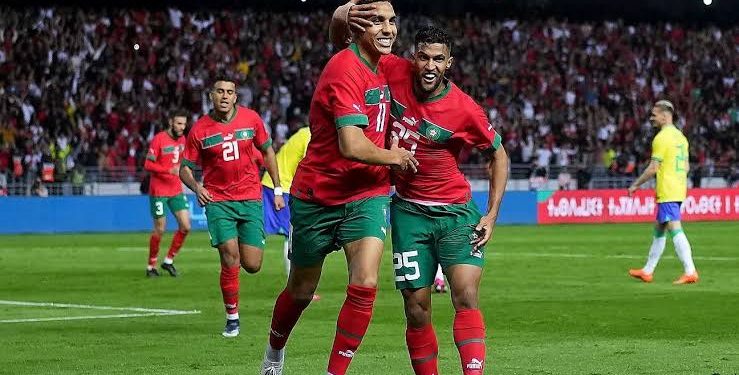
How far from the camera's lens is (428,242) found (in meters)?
8.57

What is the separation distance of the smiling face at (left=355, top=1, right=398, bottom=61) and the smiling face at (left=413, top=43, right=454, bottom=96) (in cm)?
18

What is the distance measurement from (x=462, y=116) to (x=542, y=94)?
1536 inches

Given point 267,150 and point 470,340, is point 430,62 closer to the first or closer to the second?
point 470,340

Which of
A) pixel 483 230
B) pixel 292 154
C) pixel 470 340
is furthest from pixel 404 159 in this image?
pixel 292 154

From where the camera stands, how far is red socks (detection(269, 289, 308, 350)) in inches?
360

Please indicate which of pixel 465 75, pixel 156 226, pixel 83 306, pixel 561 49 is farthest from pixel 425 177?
pixel 561 49

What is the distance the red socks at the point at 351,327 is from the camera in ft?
27.1

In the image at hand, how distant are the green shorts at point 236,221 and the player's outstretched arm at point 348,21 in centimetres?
399

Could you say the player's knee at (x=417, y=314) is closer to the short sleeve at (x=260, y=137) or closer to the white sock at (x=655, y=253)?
the short sleeve at (x=260, y=137)

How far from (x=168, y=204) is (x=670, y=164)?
25.0 ft

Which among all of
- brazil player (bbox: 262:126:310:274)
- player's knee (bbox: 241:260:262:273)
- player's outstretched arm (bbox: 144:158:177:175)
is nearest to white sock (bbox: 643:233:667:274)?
brazil player (bbox: 262:126:310:274)

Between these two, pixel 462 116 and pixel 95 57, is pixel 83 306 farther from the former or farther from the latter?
pixel 95 57

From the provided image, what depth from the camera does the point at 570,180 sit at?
4147 centimetres

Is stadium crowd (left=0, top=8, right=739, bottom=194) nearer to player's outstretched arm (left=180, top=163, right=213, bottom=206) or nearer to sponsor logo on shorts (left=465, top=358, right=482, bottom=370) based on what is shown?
player's outstretched arm (left=180, top=163, right=213, bottom=206)
